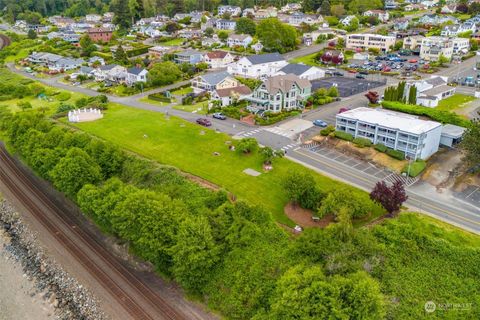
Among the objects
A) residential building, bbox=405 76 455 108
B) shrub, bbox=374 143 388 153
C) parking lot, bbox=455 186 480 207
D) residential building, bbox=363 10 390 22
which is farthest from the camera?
residential building, bbox=363 10 390 22

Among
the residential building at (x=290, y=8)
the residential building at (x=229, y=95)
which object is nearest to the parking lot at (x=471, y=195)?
the residential building at (x=229, y=95)

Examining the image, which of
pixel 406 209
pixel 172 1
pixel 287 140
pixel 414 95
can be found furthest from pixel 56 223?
pixel 172 1

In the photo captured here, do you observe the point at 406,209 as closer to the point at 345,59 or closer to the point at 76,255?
the point at 76,255

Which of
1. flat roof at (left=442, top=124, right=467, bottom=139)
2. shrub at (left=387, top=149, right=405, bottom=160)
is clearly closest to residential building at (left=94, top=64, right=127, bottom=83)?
shrub at (left=387, top=149, right=405, bottom=160)

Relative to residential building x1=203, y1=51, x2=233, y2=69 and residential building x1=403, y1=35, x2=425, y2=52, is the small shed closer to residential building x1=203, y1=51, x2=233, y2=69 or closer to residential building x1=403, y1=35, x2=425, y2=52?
residential building x1=203, y1=51, x2=233, y2=69

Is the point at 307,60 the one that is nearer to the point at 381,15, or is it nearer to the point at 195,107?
the point at 195,107

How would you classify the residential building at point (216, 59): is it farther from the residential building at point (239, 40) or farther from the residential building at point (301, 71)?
the residential building at point (301, 71)
